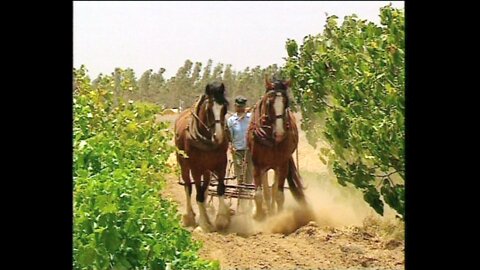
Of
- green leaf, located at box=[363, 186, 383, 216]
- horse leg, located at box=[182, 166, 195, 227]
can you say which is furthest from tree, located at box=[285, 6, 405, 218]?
horse leg, located at box=[182, 166, 195, 227]

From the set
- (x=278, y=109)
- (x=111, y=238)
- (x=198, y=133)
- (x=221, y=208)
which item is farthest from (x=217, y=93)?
(x=111, y=238)

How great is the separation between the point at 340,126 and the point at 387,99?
1.53 ft

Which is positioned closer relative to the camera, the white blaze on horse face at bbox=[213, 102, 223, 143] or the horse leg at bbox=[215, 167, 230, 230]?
the white blaze on horse face at bbox=[213, 102, 223, 143]

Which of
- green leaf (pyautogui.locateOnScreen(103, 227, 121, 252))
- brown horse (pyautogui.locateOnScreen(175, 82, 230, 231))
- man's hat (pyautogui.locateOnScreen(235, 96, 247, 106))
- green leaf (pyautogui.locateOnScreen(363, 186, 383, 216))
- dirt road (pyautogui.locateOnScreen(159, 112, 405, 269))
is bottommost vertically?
dirt road (pyautogui.locateOnScreen(159, 112, 405, 269))

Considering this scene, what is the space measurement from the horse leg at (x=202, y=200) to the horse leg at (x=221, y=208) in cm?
5

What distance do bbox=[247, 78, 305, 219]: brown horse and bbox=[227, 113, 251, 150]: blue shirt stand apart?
0.03 meters

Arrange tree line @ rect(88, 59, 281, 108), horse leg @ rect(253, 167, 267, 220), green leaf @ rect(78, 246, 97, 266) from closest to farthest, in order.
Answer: green leaf @ rect(78, 246, 97, 266) < tree line @ rect(88, 59, 281, 108) < horse leg @ rect(253, 167, 267, 220)

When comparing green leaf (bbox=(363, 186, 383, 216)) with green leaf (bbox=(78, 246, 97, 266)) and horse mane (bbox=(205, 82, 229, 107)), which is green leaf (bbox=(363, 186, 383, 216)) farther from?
green leaf (bbox=(78, 246, 97, 266))

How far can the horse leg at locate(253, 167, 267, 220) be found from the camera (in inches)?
143

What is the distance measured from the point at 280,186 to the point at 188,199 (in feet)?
1.58

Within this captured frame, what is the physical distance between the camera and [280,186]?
3.69m
